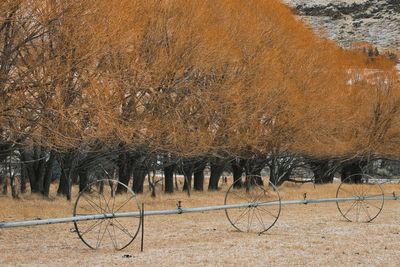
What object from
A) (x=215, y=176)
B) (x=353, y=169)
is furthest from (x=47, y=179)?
(x=353, y=169)

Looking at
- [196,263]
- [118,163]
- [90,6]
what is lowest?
[196,263]

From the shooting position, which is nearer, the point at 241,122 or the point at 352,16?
the point at 241,122

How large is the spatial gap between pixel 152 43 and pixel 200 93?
2.98m

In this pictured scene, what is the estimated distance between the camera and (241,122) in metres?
21.4

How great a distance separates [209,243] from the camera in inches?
419

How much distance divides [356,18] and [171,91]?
8075cm

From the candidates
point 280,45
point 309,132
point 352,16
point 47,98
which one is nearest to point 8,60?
point 47,98

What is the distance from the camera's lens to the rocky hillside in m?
87.1

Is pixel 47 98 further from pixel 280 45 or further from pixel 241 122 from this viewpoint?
pixel 280 45

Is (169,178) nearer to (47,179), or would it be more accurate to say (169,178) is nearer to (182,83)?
(47,179)

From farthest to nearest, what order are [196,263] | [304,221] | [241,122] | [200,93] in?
1. [241,122]
2. [200,93]
3. [304,221]
4. [196,263]

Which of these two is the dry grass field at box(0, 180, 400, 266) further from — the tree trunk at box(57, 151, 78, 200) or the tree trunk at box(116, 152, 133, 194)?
the tree trunk at box(116, 152, 133, 194)

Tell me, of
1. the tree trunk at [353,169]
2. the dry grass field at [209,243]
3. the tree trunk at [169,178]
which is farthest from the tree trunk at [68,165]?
the tree trunk at [353,169]

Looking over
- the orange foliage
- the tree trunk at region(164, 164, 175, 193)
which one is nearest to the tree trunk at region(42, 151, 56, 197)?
the orange foliage
